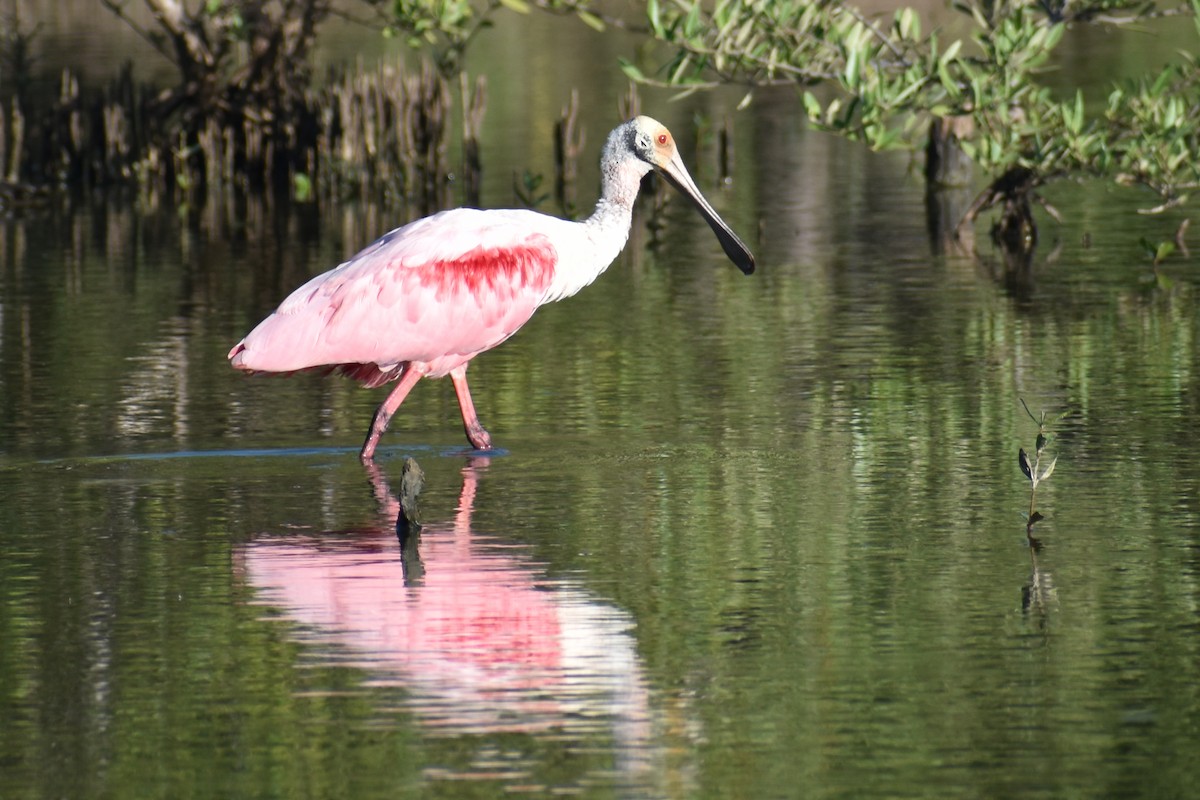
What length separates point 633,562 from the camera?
868 cm

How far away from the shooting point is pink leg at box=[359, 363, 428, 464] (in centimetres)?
1089

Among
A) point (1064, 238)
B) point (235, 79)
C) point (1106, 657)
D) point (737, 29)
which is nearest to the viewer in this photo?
point (1106, 657)

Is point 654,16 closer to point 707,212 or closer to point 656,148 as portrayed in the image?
point 707,212

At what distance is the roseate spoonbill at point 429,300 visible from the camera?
11000 mm

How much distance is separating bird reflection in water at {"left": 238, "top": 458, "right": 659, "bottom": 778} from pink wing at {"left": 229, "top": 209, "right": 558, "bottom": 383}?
177 cm

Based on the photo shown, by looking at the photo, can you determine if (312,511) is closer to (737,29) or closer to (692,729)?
(692,729)

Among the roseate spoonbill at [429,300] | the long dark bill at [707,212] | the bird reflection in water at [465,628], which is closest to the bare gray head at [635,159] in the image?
the long dark bill at [707,212]

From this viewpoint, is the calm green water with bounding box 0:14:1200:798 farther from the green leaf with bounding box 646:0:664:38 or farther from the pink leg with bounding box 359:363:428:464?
the green leaf with bounding box 646:0:664:38

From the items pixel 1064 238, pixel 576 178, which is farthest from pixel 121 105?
pixel 1064 238

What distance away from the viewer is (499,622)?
7.73m

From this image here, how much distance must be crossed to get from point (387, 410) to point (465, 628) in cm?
348

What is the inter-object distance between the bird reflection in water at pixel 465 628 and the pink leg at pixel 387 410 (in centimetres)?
139

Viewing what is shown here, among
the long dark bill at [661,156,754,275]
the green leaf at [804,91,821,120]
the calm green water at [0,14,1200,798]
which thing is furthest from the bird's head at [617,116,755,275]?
the green leaf at [804,91,821,120]

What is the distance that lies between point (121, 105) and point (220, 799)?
2204 cm
